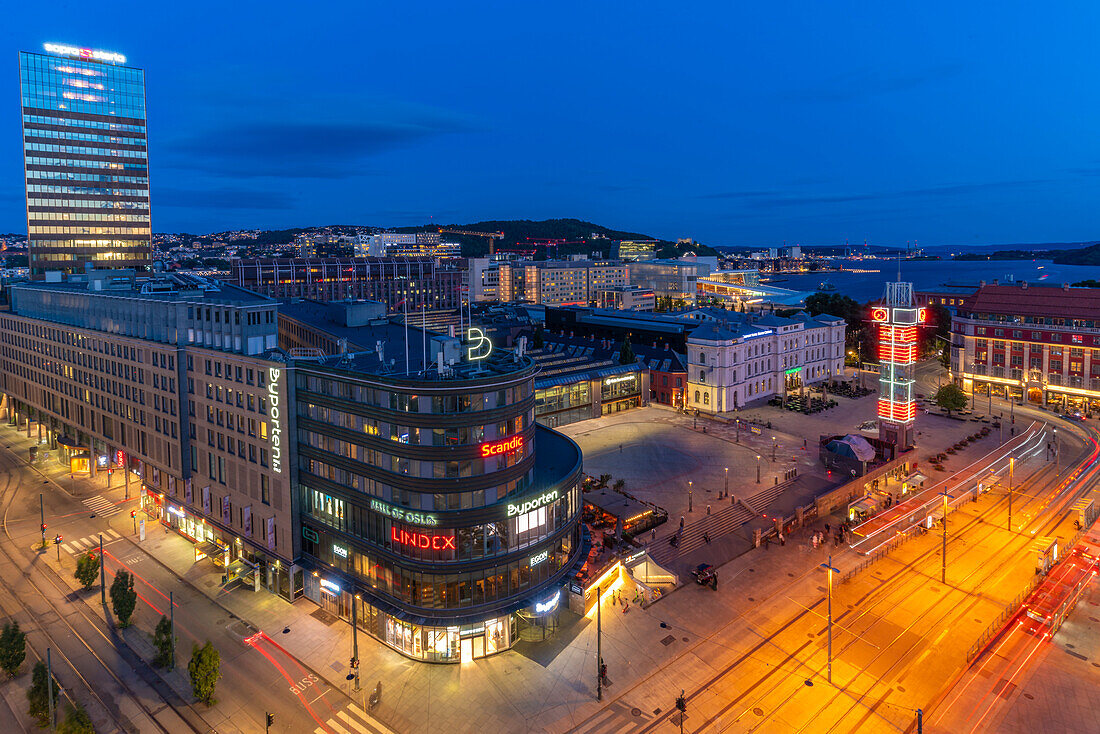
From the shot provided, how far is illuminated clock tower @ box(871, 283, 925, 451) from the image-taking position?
82.6 metres

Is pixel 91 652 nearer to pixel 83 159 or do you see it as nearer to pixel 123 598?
pixel 123 598

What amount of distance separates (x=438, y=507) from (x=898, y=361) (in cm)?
6828

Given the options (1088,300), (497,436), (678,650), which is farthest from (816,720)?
(1088,300)

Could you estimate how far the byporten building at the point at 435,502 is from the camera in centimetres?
4266

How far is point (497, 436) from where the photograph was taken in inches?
1725

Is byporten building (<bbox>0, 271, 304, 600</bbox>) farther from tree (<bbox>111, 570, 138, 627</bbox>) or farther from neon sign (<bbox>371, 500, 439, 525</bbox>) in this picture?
neon sign (<bbox>371, 500, 439, 525</bbox>)

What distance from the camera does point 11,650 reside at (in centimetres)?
4112

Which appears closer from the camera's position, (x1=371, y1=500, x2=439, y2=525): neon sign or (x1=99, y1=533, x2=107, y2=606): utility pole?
(x1=371, y1=500, x2=439, y2=525): neon sign

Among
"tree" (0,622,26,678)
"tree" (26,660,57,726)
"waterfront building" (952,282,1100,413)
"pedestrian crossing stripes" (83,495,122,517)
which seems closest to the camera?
"tree" (26,660,57,726)

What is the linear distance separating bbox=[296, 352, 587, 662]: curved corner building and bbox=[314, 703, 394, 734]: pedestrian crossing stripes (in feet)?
19.8

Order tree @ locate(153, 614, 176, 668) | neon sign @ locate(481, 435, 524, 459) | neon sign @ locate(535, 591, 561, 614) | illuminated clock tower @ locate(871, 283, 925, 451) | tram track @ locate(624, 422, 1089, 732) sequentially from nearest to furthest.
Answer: tram track @ locate(624, 422, 1089, 732)
tree @ locate(153, 614, 176, 668)
neon sign @ locate(481, 435, 524, 459)
neon sign @ locate(535, 591, 561, 614)
illuminated clock tower @ locate(871, 283, 925, 451)

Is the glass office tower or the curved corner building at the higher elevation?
the glass office tower

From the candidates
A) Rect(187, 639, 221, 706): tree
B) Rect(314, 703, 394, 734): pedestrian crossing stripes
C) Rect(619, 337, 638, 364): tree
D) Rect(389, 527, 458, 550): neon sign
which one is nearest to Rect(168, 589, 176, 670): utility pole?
Rect(187, 639, 221, 706): tree

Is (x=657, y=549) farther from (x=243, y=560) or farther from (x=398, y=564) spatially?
(x=243, y=560)
